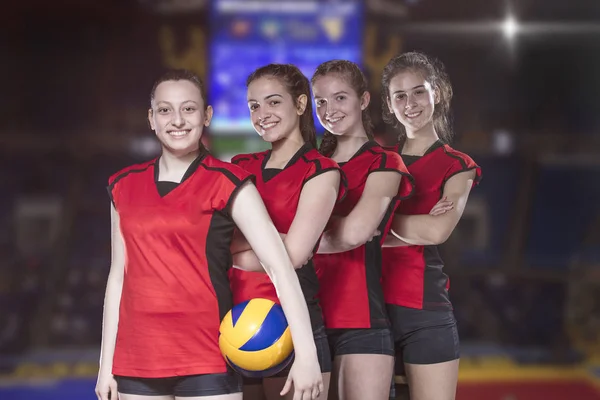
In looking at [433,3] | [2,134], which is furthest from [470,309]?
[2,134]

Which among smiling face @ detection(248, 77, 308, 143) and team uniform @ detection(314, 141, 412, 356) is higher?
smiling face @ detection(248, 77, 308, 143)

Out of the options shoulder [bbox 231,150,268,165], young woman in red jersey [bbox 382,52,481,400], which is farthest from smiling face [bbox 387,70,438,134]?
shoulder [bbox 231,150,268,165]

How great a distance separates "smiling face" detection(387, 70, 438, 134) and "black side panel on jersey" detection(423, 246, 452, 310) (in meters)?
0.41

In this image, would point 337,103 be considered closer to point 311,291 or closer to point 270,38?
point 311,291

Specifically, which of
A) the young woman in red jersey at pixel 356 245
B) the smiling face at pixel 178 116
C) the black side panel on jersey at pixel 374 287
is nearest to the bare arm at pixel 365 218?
the young woman in red jersey at pixel 356 245

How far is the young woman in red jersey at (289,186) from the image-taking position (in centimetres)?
188

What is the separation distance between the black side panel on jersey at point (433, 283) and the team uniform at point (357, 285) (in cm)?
17

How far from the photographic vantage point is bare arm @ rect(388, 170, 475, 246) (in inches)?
91.0

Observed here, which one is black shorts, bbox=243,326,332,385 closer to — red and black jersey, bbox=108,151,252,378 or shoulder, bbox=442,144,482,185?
red and black jersey, bbox=108,151,252,378

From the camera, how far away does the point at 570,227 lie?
40.7ft

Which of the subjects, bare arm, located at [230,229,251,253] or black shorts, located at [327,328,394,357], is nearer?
bare arm, located at [230,229,251,253]

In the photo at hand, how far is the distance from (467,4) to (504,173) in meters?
2.98

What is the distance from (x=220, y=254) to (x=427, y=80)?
994 mm

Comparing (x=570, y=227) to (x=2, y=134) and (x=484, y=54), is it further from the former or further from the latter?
(x=2, y=134)
